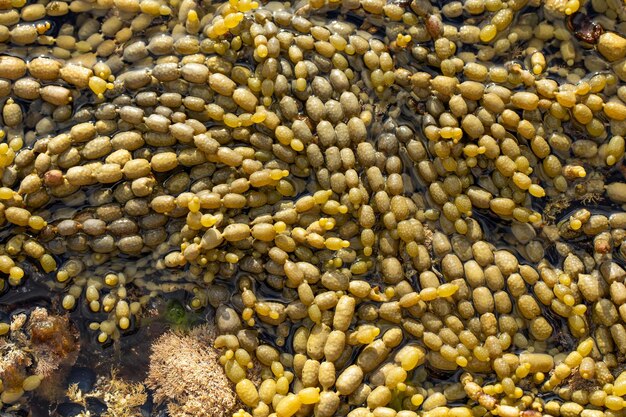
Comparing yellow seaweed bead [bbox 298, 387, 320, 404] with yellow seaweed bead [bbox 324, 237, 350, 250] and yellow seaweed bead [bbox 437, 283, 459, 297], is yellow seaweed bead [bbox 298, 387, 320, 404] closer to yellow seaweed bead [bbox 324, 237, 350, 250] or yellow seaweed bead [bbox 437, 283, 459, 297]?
yellow seaweed bead [bbox 324, 237, 350, 250]

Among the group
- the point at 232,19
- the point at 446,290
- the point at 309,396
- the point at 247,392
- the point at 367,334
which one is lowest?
the point at 247,392

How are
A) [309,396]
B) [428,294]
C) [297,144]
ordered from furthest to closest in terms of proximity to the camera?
[297,144], [428,294], [309,396]

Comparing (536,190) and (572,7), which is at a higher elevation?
(572,7)

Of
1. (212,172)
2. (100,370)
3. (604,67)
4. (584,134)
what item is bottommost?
(100,370)

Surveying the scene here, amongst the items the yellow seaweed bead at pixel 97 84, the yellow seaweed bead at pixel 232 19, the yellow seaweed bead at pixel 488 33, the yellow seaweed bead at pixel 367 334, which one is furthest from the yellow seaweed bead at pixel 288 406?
the yellow seaweed bead at pixel 488 33

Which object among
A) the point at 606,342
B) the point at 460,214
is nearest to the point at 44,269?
the point at 460,214

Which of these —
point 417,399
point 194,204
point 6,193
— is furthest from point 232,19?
point 417,399

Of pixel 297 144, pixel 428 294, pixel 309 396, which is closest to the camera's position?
pixel 309 396

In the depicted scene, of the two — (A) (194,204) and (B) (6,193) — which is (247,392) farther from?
(B) (6,193)

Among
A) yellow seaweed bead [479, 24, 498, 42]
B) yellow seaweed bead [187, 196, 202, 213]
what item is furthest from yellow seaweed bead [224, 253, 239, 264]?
yellow seaweed bead [479, 24, 498, 42]

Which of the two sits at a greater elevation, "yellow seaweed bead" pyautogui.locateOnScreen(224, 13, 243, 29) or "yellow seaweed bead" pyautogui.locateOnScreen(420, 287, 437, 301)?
"yellow seaweed bead" pyautogui.locateOnScreen(224, 13, 243, 29)

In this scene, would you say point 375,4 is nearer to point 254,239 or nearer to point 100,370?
point 254,239
